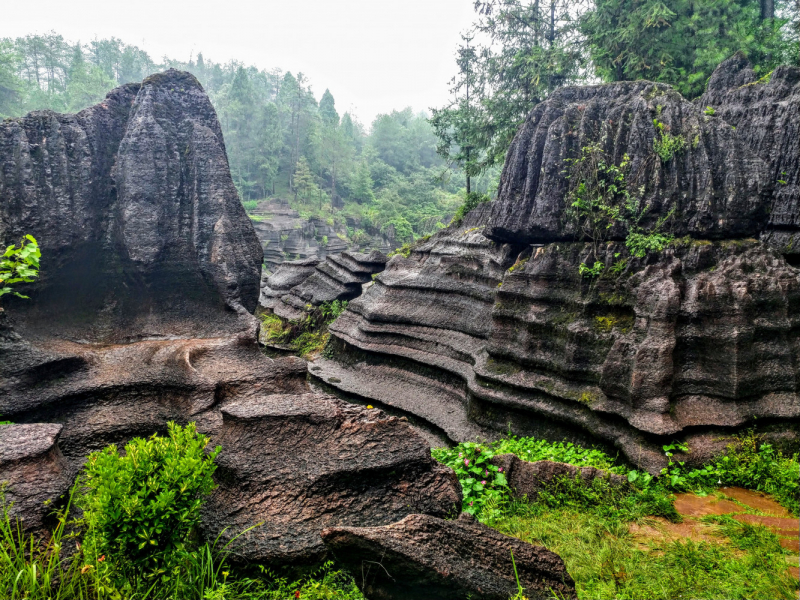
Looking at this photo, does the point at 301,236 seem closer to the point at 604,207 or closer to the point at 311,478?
the point at 604,207

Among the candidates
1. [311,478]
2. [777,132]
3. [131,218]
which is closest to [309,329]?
[131,218]

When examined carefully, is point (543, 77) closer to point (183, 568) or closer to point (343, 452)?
point (343, 452)

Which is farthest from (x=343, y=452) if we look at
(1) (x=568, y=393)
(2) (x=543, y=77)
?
(2) (x=543, y=77)

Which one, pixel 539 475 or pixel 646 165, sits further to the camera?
pixel 646 165

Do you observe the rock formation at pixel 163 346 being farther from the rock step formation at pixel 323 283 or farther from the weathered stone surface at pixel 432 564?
the rock step formation at pixel 323 283

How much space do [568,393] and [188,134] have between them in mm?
7696

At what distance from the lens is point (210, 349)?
673 cm

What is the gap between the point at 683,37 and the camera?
13.4 meters

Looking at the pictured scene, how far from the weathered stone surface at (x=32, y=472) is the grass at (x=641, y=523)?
13.4 ft

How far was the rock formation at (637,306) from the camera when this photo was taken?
6168 millimetres

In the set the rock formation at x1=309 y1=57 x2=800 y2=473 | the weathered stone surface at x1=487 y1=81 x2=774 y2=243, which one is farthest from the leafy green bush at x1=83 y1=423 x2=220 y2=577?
the weathered stone surface at x1=487 y1=81 x2=774 y2=243

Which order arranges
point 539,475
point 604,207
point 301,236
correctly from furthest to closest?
point 301,236 → point 604,207 → point 539,475

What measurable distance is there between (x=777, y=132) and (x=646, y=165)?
196cm

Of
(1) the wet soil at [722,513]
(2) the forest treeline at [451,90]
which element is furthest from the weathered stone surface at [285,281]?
(1) the wet soil at [722,513]
